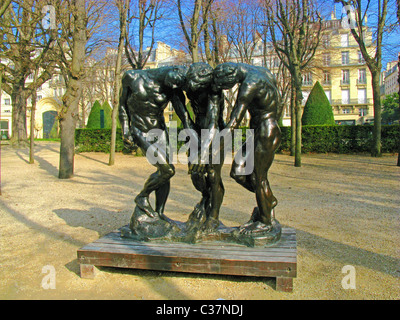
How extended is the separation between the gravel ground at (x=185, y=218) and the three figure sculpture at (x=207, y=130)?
0.57 metres

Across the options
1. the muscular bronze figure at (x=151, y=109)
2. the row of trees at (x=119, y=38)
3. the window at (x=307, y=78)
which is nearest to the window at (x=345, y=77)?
the window at (x=307, y=78)

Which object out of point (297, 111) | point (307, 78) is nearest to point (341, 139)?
point (297, 111)

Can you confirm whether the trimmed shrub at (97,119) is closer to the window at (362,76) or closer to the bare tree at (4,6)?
the bare tree at (4,6)

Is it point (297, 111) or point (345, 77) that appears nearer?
point (297, 111)

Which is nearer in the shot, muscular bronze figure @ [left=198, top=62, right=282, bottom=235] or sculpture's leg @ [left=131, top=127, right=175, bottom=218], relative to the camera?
muscular bronze figure @ [left=198, top=62, right=282, bottom=235]

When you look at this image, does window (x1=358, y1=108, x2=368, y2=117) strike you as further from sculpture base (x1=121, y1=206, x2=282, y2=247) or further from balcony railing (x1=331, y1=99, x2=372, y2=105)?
sculpture base (x1=121, y1=206, x2=282, y2=247)

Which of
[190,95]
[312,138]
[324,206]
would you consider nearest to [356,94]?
[312,138]

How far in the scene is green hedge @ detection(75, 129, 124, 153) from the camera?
19.6m

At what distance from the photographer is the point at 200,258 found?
3.56m

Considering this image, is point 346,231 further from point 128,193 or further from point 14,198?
point 14,198

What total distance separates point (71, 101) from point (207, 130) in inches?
354

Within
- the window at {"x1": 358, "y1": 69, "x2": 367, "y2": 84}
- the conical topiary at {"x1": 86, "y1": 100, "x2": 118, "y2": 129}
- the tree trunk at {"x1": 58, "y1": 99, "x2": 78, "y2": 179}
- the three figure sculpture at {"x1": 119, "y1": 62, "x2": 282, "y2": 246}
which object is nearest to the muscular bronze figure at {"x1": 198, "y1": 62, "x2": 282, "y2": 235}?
the three figure sculpture at {"x1": 119, "y1": 62, "x2": 282, "y2": 246}

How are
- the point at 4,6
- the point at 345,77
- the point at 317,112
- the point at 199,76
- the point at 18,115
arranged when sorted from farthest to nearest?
the point at 345,77 → the point at 18,115 → the point at 317,112 → the point at 4,6 → the point at 199,76

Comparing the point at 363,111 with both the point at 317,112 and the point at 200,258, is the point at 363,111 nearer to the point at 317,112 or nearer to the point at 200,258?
the point at 317,112
